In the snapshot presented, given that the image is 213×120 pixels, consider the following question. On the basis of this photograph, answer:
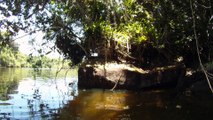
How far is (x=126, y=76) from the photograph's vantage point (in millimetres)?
16375

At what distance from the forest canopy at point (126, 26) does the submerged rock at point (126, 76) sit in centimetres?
95

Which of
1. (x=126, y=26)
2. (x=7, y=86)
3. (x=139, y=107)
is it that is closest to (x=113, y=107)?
(x=139, y=107)

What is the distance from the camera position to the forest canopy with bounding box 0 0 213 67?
31.8ft

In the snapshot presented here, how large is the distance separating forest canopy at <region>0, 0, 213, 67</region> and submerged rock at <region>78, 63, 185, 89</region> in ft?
3.12

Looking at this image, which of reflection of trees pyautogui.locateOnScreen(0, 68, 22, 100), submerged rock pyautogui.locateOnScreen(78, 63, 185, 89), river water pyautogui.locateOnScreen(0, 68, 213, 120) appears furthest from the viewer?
submerged rock pyautogui.locateOnScreen(78, 63, 185, 89)

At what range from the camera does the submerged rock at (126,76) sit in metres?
16.3

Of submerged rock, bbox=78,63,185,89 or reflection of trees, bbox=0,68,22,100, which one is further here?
submerged rock, bbox=78,63,185,89

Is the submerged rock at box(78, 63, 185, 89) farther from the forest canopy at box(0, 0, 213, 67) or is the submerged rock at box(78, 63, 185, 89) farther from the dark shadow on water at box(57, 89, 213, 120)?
the dark shadow on water at box(57, 89, 213, 120)

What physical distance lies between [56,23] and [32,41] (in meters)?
2.89

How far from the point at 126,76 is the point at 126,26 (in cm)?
296

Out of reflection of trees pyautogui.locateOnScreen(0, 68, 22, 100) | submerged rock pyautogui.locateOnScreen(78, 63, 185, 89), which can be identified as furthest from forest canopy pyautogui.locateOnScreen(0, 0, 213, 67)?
reflection of trees pyautogui.locateOnScreen(0, 68, 22, 100)

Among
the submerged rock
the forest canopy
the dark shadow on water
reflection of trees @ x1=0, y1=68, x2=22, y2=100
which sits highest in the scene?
the forest canopy

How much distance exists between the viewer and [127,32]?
1523 cm

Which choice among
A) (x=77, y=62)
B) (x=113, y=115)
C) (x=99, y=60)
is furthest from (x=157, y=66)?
(x=113, y=115)
